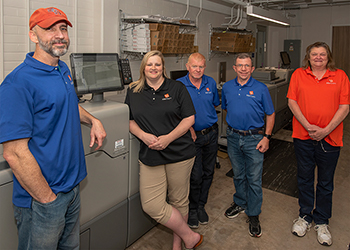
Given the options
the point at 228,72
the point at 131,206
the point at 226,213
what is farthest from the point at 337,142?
the point at 228,72

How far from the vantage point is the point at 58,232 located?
56.6 inches

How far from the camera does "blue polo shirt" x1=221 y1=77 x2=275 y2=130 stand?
2465 mm

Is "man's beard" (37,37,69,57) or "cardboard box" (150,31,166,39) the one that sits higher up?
"cardboard box" (150,31,166,39)

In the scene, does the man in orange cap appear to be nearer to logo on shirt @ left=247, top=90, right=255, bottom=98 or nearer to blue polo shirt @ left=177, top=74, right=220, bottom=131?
blue polo shirt @ left=177, top=74, right=220, bottom=131

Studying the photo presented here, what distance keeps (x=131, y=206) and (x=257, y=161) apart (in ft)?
3.65

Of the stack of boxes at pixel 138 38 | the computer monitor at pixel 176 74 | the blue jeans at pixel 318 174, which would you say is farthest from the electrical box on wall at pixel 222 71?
the blue jeans at pixel 318 174

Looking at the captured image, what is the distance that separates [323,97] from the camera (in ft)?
7.81

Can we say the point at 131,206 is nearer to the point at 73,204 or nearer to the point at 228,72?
the point at 73,204

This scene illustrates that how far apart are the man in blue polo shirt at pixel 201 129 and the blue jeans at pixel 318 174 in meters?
0.75

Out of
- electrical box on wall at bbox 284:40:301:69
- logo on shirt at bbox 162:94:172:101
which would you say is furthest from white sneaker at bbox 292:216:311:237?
electrical box on wall at bbox 284:40:301:69

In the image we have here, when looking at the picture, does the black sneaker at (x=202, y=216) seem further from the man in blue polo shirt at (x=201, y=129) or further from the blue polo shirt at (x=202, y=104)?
the blue polo shirt at (x=202, y=104)

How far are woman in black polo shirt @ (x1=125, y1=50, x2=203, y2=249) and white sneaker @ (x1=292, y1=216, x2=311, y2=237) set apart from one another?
1052mm

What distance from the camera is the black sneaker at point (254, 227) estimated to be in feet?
8.52

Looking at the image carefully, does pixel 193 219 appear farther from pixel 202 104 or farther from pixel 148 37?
pixel 148 37
